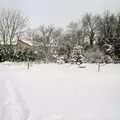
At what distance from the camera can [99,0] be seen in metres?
2.35

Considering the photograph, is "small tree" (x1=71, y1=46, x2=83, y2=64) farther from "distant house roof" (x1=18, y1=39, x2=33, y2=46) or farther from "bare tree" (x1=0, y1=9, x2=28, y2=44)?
"bare tree" (x1=0, y1=9, x2=28, y2=44)

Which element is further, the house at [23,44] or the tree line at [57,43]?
the house at [23,44]

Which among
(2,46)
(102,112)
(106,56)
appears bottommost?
(102,112)

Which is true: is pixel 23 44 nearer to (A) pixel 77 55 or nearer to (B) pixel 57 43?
(B) pixel 57 43

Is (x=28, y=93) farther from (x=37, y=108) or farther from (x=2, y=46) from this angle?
(x=2, y=46)

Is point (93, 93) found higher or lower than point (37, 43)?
lower

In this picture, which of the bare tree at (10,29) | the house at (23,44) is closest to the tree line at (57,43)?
the bare tree at (10,29)

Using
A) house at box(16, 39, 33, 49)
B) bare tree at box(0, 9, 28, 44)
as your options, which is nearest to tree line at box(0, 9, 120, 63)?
bare tree at box(0, 9, 28, 44)

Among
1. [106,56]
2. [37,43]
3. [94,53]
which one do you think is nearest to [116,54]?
[106,56]

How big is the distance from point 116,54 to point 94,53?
3.38 feet

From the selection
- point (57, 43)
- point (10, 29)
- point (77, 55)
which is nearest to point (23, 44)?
point (10, 29)

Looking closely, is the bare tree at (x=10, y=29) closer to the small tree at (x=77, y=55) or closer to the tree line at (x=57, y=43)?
the tree line at (x=57, y=43)

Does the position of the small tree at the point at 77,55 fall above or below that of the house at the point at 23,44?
below

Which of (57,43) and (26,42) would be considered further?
(26,42)
